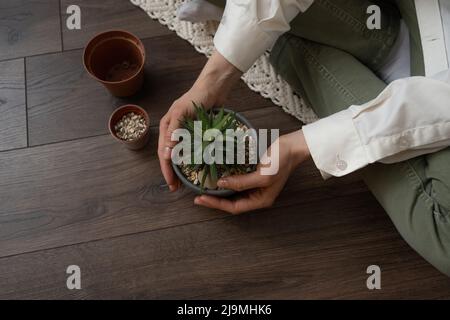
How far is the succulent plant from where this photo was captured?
77 cm

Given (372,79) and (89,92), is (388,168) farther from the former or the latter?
(89,92)

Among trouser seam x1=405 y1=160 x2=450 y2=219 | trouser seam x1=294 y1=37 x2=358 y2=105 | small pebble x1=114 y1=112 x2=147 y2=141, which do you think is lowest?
small pebble x1=114 y1=112 x2=147 y2=141

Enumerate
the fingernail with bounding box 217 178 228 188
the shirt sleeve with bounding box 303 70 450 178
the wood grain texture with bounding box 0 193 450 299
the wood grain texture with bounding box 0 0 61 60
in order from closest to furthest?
the shirt sleeve with bounding box 303 70 450 178 < the fingernail with bounding box 217 178 228 188 < the wood grain texture with bounding box 0 193 450 299 < the wood grain texture with bounding box 0 0 61 60

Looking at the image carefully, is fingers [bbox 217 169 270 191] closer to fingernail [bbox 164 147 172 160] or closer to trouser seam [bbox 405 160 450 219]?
fingernail [bbox 164 147 172 160]

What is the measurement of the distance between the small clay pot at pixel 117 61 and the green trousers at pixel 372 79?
1.12ft

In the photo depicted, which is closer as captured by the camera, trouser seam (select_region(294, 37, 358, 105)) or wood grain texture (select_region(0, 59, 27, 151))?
trouser seam (select_region(294, 37, 358, 105))

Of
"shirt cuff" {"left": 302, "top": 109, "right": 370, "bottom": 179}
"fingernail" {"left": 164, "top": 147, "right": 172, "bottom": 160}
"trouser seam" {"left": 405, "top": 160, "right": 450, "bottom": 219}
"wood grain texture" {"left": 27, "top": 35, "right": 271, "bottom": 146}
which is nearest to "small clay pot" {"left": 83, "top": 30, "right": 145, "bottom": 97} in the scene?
"wood grain texture" {"left": 27, "top": 35, "right": 271, "bottom": 146}

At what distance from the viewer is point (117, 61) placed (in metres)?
1.11

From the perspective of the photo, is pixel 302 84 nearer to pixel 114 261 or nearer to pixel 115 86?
pixel 115 86

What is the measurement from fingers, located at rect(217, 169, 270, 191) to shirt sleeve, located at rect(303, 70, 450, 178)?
0.36 feet

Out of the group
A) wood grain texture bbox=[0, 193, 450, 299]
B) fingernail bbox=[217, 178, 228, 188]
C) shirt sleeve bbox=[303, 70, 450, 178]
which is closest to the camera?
shirt sleeve bbox=[303, 70, 450, 178]

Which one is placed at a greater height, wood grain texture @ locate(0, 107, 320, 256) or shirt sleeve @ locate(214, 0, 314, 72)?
shirt sleeve @ locate(214, 0, 314, 72)

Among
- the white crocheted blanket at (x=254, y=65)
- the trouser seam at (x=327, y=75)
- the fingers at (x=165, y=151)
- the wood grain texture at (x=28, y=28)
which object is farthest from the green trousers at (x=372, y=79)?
the wood grain texture at (x=28, y=28)

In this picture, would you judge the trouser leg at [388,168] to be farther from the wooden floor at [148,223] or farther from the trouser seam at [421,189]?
the wooden floor at [148,223]
